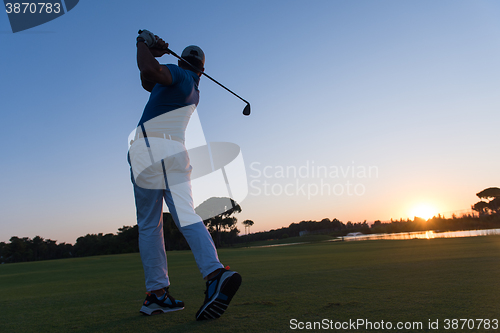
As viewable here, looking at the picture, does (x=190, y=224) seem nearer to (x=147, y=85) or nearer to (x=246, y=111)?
(x=147, y=85)

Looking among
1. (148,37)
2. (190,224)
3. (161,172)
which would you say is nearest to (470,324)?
(190,224)

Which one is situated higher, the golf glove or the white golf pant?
Result: the golf glove

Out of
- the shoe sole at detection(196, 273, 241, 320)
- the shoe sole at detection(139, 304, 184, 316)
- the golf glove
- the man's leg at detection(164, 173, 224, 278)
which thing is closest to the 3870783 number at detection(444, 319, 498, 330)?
the shoe sole at detection(196, 273, 241, 320)

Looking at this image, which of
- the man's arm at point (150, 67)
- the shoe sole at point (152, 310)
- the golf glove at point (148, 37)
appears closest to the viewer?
the man's arm at point (150, 67)

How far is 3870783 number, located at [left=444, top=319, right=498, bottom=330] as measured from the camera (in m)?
1.47

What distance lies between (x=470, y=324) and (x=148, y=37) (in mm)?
2692

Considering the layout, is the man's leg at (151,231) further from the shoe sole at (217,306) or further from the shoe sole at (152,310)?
the shoe sole at (217,306)

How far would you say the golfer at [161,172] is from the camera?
2219mm

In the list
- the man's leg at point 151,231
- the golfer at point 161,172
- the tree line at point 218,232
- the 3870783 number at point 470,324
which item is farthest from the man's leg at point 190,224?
the tree line at point 218,232

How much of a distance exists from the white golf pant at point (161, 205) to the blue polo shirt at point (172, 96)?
0.25m

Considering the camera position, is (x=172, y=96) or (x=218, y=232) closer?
(x=172, y=96)

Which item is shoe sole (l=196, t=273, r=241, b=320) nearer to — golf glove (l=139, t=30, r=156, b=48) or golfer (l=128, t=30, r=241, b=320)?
golfer (l=128, t=30, r=241, b=320)

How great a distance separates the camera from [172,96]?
2.44 m

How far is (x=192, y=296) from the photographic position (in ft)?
9.56
